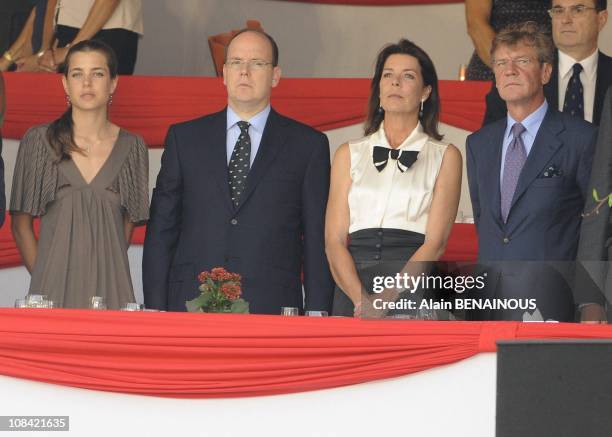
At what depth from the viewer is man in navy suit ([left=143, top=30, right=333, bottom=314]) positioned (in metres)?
4.77

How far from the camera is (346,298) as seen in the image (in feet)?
15.4

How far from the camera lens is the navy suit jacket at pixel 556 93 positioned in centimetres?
524

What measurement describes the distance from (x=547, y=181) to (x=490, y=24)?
193cm

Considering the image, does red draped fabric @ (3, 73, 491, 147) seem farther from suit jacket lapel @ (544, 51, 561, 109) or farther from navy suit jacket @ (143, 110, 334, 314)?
navy suit jacket @ (143, 110, 334, 314)

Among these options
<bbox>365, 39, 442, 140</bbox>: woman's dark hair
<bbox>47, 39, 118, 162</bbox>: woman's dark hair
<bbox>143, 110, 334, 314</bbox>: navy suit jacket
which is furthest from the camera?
<bbox>47, 39, 118, 162</bbox>: woman's dark hair

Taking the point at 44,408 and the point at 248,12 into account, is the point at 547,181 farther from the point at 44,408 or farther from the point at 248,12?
the point at 248,12

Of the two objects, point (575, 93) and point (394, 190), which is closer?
point (394, 190)

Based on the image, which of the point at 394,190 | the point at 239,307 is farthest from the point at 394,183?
the point at 239,307

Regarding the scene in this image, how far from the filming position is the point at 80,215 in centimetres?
493

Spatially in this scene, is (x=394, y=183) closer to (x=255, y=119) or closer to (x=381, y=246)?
(x=381, y=246)

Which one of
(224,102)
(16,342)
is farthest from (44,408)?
(224,102)

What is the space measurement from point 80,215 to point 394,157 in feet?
3.14

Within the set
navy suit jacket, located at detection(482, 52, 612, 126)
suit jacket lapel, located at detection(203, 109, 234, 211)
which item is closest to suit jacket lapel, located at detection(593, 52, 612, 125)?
navy suit jacket, located at detection(482, 52, 612, 126)

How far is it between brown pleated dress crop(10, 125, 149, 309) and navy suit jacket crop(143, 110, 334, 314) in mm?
158
